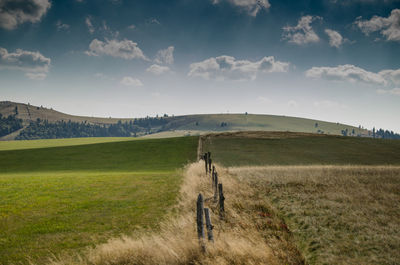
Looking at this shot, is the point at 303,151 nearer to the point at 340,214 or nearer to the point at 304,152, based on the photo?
the point at 304,152

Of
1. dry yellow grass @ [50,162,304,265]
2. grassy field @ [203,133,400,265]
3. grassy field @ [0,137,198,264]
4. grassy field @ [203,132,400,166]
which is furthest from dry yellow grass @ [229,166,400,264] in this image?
grassy field @ [203,132,400,166]

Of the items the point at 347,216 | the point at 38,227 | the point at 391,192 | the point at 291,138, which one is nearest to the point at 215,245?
the point at 347,216

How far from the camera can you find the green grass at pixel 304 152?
44.5 m

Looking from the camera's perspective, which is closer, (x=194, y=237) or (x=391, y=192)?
(x=194, y=237)

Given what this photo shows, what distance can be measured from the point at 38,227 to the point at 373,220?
15.4 metres

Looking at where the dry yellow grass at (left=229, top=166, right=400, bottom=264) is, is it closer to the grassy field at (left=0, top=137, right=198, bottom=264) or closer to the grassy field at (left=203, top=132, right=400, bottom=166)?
the grassy field at (left=0, top=137, right=198, bottom=264)

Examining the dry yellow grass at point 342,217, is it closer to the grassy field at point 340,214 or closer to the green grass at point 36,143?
the grassy field at point 340,214

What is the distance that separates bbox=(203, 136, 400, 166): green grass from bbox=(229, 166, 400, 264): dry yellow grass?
21994mm

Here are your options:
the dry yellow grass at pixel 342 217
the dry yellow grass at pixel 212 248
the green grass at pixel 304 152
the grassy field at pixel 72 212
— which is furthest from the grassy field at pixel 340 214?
the green grass at pixel 304 152

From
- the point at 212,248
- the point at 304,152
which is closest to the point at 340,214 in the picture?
the point at 212,248

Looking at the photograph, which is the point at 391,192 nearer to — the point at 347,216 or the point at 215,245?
the point at 347,216

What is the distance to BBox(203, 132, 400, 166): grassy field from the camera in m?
44.5

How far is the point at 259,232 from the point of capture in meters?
9.41

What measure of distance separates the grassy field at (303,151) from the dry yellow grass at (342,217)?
2191cm
